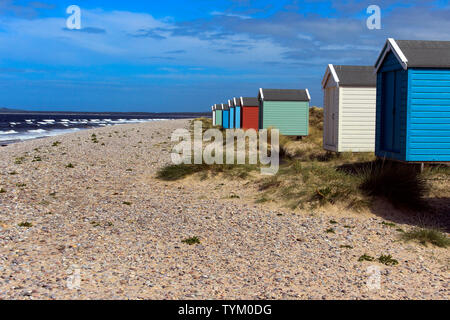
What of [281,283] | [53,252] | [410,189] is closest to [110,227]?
[53,252]

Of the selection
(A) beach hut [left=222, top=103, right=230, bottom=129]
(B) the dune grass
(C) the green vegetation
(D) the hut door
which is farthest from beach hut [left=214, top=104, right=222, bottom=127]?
(C) the green vegetation

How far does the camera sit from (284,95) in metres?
24.5

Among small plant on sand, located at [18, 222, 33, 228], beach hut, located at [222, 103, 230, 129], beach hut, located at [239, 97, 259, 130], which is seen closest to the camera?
small plant on sand, located at [18, 222, 33, 228]

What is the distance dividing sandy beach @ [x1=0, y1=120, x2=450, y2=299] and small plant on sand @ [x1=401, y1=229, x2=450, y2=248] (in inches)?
6.6

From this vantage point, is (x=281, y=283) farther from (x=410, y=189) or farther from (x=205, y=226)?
(x=410, y=189)

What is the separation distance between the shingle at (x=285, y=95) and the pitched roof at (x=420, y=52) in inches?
488

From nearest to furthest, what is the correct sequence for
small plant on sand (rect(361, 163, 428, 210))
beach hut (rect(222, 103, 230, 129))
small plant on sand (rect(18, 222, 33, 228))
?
small plant on sand (rect(18, 222, 33, 228)) < small plant on sand (rect(361, 163, 428, 210)) < beach hut (rect(222, 103, 230, 129))

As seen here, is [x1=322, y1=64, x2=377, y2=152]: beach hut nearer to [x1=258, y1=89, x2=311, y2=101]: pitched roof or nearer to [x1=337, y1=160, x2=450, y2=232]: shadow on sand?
[x1=337, y1=160, x2=450, y2=232]: shadow on sand

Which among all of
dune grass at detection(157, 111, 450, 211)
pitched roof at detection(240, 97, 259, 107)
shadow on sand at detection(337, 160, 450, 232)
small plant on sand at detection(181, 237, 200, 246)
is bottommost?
small plant on sand at detection(181, 237, 200, 246)

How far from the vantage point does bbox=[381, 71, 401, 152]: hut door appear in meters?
11.2

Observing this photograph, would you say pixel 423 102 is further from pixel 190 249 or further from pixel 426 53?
pixel 190 249

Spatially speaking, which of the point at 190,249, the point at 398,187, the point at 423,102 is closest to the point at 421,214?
the point at 398,187

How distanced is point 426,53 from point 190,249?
7420 mm
